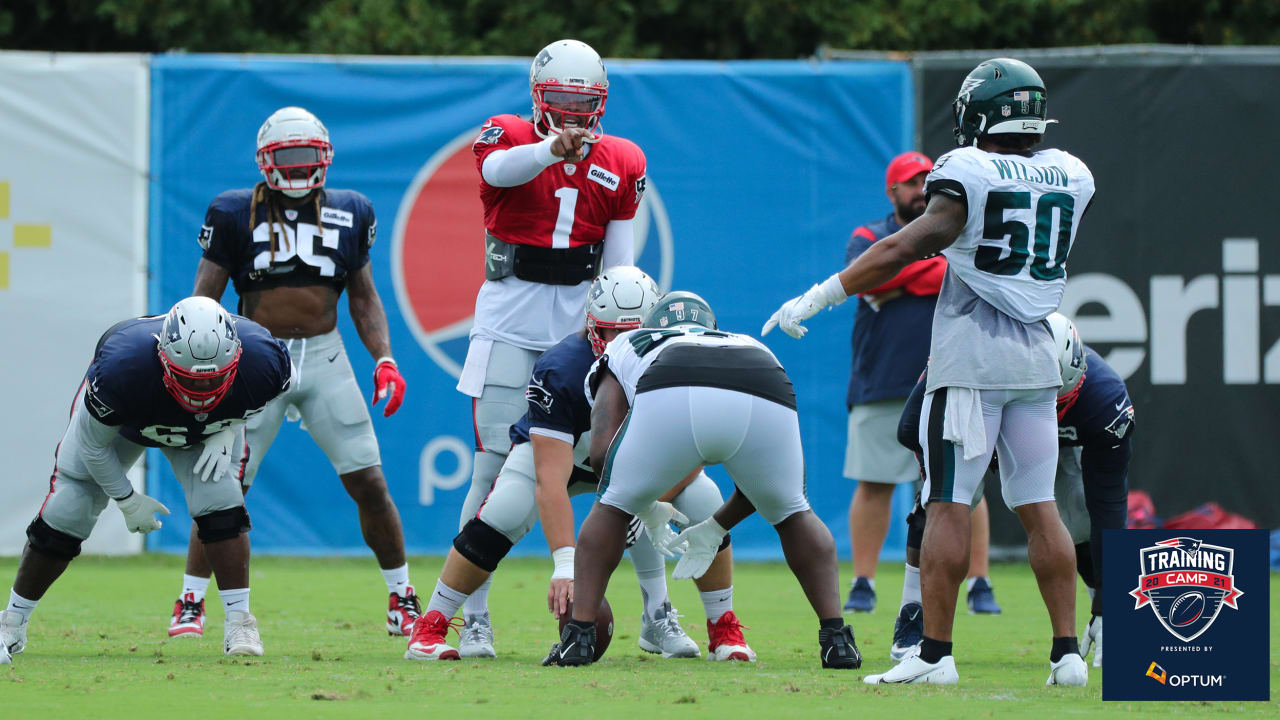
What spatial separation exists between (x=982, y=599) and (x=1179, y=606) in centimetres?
333

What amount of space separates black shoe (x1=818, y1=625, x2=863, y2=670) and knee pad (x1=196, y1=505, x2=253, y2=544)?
6.62ft

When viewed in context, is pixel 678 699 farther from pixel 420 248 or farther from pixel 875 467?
pixel 420 248

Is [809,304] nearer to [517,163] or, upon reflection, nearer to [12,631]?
[517,163]

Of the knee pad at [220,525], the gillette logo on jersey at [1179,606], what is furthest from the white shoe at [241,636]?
the gillette logo on jersey at [1179,606]

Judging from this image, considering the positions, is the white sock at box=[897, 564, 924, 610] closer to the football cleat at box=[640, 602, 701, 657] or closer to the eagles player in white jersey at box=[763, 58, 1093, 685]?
the football cleat at box=[640, 602, 701, 657]

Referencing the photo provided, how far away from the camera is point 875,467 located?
800 centimetres

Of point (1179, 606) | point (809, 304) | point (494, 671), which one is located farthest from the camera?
point (494, 671)

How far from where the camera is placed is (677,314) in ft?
17.7

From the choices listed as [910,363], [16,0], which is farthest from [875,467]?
[16,0]

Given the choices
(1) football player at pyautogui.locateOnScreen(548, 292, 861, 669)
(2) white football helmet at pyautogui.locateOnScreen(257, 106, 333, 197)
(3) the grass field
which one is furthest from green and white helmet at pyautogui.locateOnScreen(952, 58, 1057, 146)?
(2) white football helmet at pyautogui.locateOnScreen(257, 106, 333, 197)

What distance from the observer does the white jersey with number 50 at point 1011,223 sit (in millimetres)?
4844

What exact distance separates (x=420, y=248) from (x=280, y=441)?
4.74 ft

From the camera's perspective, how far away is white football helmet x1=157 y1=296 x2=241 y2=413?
5.21 metres

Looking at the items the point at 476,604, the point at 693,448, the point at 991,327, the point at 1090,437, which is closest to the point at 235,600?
the point at 476,604
